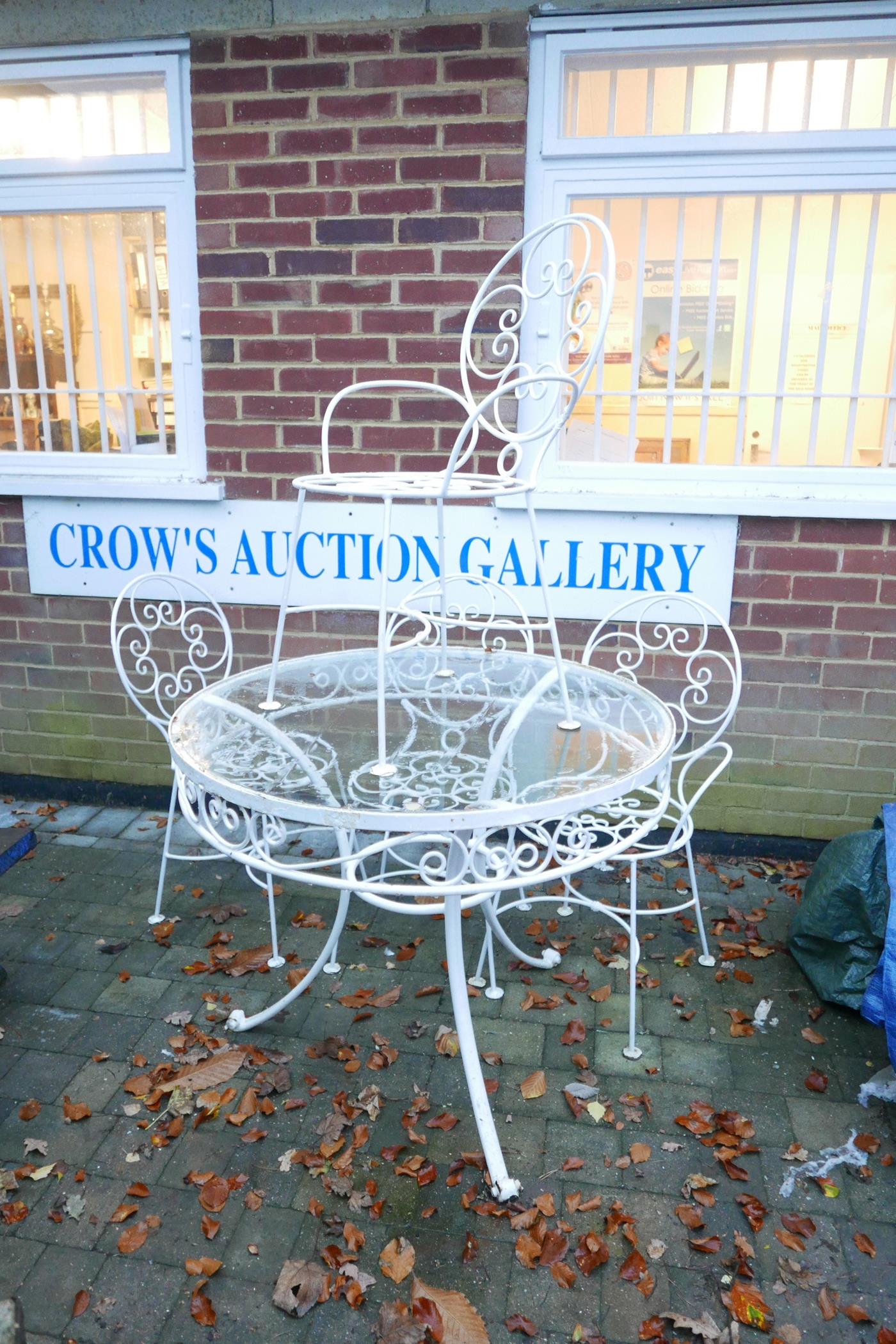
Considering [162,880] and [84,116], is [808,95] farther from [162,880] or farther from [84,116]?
[162,880]

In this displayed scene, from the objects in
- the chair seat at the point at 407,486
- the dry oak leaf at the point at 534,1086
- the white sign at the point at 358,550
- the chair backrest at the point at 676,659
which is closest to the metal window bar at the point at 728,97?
the white sign at the point at 358,550

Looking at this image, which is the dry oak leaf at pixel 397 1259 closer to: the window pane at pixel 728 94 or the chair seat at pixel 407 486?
the chair seat at pixel 407 486

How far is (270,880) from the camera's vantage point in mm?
3301

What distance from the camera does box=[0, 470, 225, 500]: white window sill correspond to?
13.0 feet

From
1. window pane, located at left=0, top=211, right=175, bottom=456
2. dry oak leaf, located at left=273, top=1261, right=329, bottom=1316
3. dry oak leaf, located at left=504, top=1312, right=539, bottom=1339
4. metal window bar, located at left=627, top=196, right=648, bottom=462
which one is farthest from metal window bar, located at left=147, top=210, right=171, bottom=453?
dry oak leaf, located at left=504, top=1312, right=539, bottom=1339

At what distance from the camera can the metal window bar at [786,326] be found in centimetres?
358

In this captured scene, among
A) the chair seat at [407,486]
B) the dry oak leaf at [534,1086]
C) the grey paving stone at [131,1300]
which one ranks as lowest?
the grey paving stone at [131,1300]

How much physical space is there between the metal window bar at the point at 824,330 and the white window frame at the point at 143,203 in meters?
2.21

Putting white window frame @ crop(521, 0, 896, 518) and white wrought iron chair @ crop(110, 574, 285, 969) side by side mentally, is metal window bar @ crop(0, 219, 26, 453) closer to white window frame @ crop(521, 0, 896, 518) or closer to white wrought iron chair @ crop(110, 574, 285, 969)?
white wrought iron chair @ crop(110, 574, 285, 969)

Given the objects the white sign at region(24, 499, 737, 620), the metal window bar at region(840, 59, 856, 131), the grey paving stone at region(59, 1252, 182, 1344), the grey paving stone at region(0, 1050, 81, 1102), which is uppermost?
the metal window bar at region(840, 59, 856, 131)

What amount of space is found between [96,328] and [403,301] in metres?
1.31

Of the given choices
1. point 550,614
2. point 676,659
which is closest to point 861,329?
point 676,659

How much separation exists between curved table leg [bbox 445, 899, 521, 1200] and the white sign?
1741mm

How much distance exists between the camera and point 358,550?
3.94m
